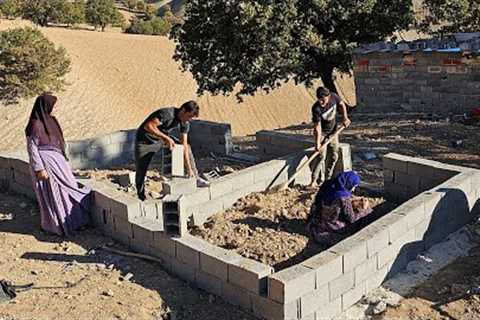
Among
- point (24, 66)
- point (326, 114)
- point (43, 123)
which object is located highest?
point (24, 66)

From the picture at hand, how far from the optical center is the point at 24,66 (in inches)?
828

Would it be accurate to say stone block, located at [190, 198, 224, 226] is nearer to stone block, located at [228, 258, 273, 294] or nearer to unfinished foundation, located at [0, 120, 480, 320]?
unfinished foundation, located at [0, 120, 480, 320]

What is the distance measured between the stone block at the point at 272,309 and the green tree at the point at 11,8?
3219cm

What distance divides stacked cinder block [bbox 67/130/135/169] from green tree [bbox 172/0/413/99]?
4026mm

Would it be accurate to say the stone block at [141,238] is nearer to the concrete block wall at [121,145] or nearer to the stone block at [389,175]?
the stone block at [389,175]

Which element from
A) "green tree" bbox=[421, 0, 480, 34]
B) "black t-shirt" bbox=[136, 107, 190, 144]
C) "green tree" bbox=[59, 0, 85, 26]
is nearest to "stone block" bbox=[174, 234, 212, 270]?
"black t-shirt" bbox=[136, 107, 190, 144]

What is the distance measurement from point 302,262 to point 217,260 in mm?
682

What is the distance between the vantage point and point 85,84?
23.5 metres

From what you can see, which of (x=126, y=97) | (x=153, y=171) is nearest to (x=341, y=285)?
(x=153, y=171)

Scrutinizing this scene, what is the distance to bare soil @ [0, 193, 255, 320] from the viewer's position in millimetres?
4879

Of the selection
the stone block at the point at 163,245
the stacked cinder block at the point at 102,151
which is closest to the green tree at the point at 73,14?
the stacked cinder block at the point at 102,151

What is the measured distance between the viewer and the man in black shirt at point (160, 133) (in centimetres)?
659

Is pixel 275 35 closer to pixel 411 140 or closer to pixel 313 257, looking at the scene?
pixel 411 140

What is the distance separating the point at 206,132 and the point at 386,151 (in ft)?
9.20
